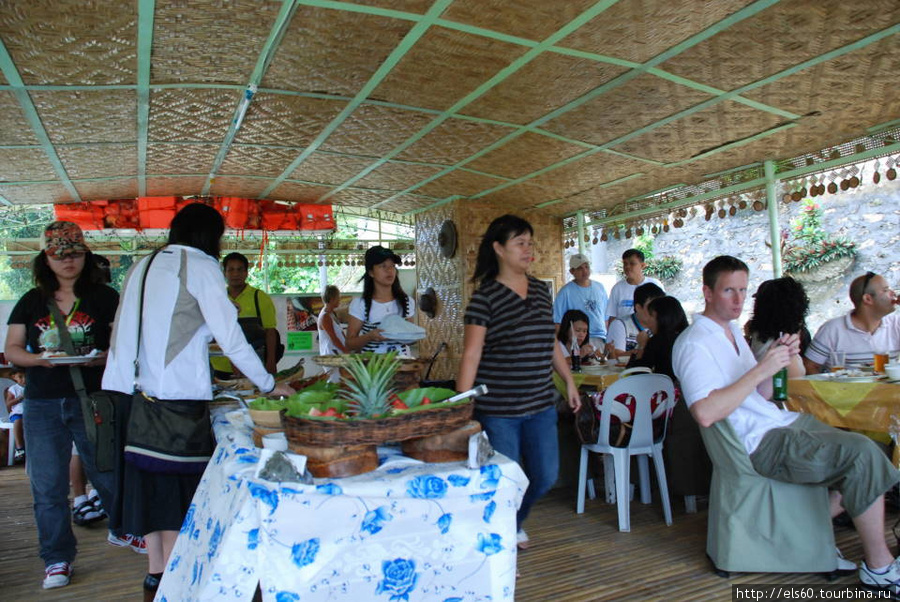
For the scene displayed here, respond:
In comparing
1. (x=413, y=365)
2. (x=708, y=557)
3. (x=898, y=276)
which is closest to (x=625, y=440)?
(x=708, y=557)

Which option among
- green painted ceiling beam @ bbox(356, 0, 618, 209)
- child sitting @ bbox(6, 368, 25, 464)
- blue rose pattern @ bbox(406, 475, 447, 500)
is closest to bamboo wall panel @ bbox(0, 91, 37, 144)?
child sitting @ bbox(6, 368, 25, 464)

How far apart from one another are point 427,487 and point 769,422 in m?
1.95

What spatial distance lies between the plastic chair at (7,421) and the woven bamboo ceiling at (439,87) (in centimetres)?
218

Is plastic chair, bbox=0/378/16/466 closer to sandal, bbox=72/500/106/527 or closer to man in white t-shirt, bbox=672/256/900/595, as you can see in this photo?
sandal, bbox=72/500/106/527

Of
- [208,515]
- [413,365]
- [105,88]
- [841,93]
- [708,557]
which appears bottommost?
[708,557]

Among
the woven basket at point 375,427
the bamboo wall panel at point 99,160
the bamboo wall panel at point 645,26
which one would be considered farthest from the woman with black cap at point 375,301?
the bamboo wall panel at point 99,160

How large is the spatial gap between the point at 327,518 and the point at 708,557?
7.89 feet

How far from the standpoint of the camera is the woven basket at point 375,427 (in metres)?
1.60

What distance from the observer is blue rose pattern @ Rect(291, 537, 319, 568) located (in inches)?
60.4

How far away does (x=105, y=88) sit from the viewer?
4480 millimetres

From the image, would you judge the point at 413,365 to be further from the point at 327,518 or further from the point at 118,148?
the point at 118,148

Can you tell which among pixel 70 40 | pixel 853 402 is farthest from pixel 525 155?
pixel 70 40

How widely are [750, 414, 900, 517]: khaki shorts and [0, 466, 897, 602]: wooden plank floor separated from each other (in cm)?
52

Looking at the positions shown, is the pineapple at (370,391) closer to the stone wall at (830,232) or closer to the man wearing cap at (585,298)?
the man wearing cap at (585,298)
